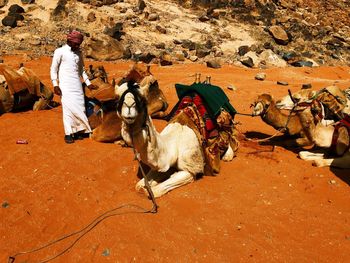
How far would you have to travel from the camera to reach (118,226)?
4586mm

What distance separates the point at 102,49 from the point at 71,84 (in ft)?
30.8

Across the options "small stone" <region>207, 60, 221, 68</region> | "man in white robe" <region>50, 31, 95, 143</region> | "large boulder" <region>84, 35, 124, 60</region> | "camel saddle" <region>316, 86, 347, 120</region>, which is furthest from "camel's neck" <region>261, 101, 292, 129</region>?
"large boulder" <region>84, 35, 124, 60</region>

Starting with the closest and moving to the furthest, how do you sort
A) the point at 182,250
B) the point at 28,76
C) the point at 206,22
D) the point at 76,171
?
the point at 182,250, the point at 76,171, the point at 28,76, the point at 206,22

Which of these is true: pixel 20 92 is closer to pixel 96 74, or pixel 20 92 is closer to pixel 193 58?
pixel 96 74

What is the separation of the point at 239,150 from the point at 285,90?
5.71m

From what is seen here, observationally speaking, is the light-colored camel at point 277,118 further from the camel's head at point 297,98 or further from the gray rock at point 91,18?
the gray rock at point 91,18

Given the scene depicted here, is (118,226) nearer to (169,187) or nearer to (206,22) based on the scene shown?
(169,187)

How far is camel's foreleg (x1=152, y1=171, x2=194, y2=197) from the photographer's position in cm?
521

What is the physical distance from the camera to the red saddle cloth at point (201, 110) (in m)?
6.07

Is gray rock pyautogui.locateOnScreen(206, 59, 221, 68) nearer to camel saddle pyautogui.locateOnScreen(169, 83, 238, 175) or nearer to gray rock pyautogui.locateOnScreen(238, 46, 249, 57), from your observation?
gray rock pyautogui.locateOnScreen(238, 46, 249, 57)

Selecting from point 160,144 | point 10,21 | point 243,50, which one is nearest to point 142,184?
point 160,144

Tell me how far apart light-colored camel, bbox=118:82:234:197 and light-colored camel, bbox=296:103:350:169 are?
7.65 feet

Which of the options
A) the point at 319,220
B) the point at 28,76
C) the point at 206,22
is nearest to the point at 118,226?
the point at 319,220

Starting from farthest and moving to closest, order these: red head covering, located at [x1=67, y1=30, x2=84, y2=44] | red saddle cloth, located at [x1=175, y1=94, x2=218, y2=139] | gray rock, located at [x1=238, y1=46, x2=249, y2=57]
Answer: gray rock, located at [x1=238, y1=46, x2=249, y2=57] < red head covering, located at [x1=67, y1=30, x2=84, y2=44] < red saddle cloth, located at [x1=175, y1=94, x2=218, y2=139]
